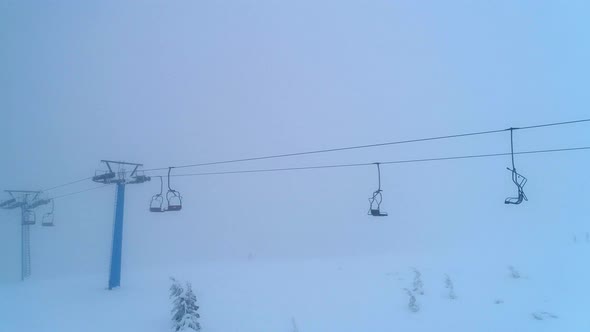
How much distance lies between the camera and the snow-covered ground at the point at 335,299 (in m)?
8.97

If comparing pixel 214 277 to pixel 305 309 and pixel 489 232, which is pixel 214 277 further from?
pixel 489 232

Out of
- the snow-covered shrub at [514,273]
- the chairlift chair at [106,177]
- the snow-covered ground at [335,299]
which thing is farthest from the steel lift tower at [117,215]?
the snow-covered shrub at [514,273]

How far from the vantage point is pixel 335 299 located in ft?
37.1

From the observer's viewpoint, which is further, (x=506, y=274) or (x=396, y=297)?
(x=506, y=274)

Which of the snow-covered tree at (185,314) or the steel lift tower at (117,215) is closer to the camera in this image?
the snow-covered tree at (185,314)

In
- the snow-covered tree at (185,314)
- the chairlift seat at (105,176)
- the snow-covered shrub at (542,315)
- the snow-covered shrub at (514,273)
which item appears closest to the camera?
the snow-covered tree at (185,314)

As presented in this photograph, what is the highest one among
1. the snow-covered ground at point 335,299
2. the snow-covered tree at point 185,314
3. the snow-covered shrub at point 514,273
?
the snow-covered tree at point 185,314

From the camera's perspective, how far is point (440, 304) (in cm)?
1027

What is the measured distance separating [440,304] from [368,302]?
1.79 metres

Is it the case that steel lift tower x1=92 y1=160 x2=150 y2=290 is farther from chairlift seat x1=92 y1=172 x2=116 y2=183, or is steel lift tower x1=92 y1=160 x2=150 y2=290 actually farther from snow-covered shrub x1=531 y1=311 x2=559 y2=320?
snow-covered shrub x1=531 y1=311 x2=559 y2=320

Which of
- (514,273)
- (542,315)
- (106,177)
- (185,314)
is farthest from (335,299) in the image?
(106,177)

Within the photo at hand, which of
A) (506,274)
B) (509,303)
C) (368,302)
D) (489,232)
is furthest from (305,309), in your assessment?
(489,232)

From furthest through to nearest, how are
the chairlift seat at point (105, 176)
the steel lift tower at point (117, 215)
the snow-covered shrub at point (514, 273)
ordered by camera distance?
the steel lift tower at point (117, 215), the chairlift seat at point (105, 176), the snow-covered shrub at point (514, 273)

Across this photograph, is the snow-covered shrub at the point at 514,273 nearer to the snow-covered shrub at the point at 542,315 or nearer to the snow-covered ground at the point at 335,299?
the snow-covered ground at the point at 335,299
